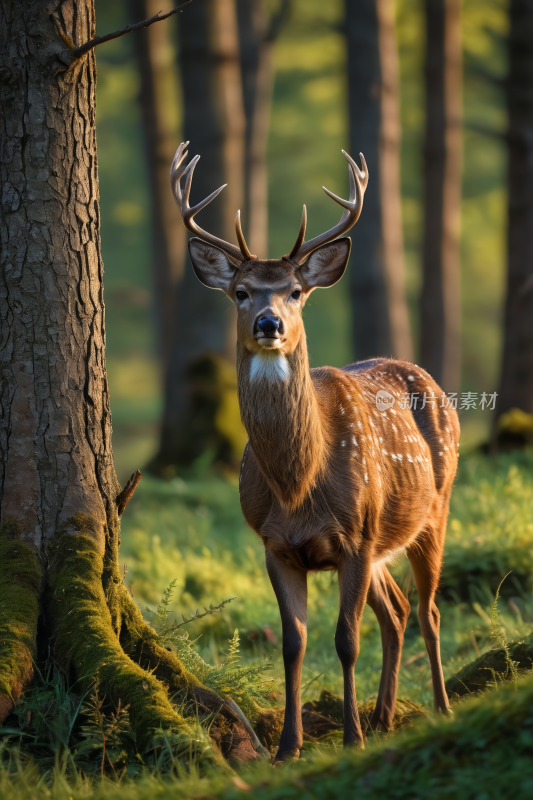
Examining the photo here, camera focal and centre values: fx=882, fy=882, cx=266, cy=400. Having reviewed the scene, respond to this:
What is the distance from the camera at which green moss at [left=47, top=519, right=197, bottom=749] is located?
3.65 metres

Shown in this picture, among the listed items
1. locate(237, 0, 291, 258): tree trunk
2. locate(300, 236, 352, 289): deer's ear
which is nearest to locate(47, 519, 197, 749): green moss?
locate(300, 236, 352, 289): deer's ear

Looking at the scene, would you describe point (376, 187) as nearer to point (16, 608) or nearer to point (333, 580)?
A: point (333, 580)

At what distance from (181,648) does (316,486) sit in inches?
42.7

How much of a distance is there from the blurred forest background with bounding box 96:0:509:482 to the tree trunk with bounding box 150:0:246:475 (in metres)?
6.94

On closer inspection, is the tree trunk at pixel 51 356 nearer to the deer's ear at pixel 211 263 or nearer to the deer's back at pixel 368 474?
the deer's ear at pixel 211 263

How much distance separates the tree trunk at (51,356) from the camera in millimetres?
4121

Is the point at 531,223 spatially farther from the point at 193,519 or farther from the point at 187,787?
the point at 187,787

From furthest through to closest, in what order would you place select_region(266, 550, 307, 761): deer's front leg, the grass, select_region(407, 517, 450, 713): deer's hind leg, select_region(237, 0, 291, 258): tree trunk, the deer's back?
select_region(237, 0, 291, 258): tree trunk
the grass
select_region(407, 517, 450, 713): deer's hind leg
the deer's back
select_region(266, 550, 307, 761): deer's front leg

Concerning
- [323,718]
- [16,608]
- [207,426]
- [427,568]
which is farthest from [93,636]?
[207,426]

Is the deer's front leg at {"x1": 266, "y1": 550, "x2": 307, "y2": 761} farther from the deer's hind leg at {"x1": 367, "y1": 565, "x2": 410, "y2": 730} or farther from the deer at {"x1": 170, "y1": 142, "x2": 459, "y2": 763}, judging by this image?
the deer's hind leg at {"x1": 367, "y1": 565, "x2": 410, "y2": 730}

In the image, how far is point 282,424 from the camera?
4441mm

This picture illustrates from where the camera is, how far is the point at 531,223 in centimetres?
1205

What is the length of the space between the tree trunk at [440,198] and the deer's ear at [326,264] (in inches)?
402

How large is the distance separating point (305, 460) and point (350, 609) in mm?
787
